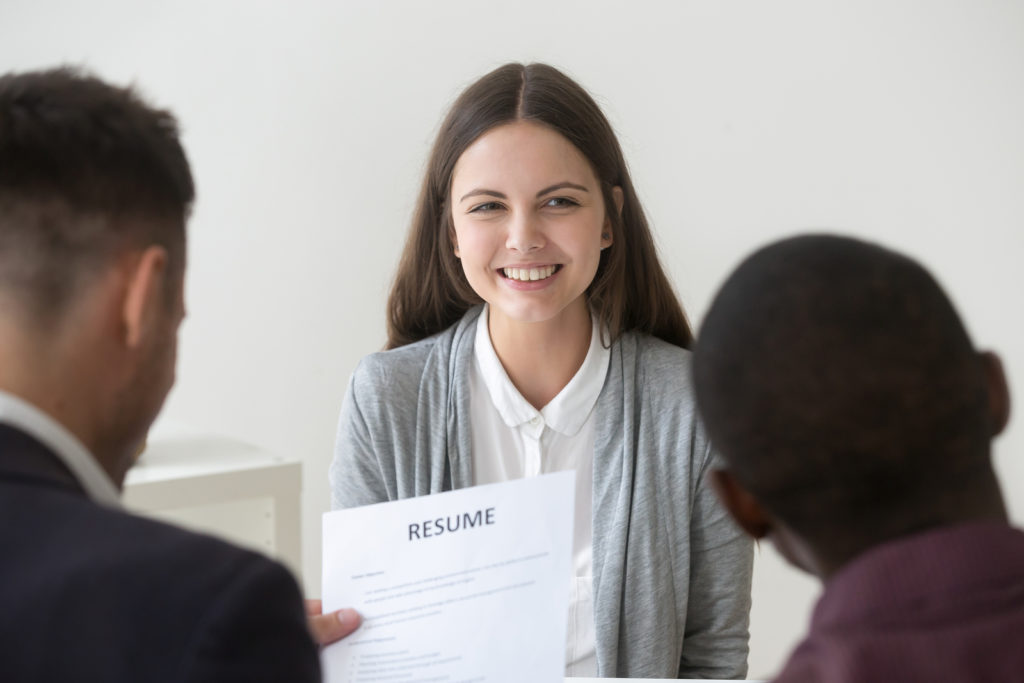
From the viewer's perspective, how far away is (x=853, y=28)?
278 cm

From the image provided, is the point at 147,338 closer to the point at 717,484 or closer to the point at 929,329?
the point at 717,484

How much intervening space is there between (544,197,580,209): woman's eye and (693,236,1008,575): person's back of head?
109 cm

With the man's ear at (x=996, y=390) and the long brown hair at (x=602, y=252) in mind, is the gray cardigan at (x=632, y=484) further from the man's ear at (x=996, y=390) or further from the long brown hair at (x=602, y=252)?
the man's ear at (x=996, y=390)

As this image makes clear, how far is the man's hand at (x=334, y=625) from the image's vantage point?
121 centimetres

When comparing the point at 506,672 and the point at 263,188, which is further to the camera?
the point at 263,188

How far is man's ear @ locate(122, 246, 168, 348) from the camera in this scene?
0.80 m

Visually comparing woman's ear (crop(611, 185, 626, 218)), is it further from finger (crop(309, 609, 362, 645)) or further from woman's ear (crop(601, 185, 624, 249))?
finger (crop(309, 609, 362, 645))

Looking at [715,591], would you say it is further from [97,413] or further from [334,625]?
[97,413]

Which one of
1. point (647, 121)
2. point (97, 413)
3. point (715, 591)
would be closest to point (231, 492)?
point (715, 591)

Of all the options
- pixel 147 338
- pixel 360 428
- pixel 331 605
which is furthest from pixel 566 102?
pixel 147 338

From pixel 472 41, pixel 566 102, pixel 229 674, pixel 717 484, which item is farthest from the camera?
pixel 472 41

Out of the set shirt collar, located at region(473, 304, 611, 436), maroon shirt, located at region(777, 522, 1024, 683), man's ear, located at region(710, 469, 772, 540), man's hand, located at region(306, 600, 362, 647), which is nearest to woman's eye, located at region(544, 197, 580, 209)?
shirt collar, located at region(473, 304, 611, 436)

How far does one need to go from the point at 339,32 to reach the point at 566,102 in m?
1.19

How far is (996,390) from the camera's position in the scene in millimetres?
733
